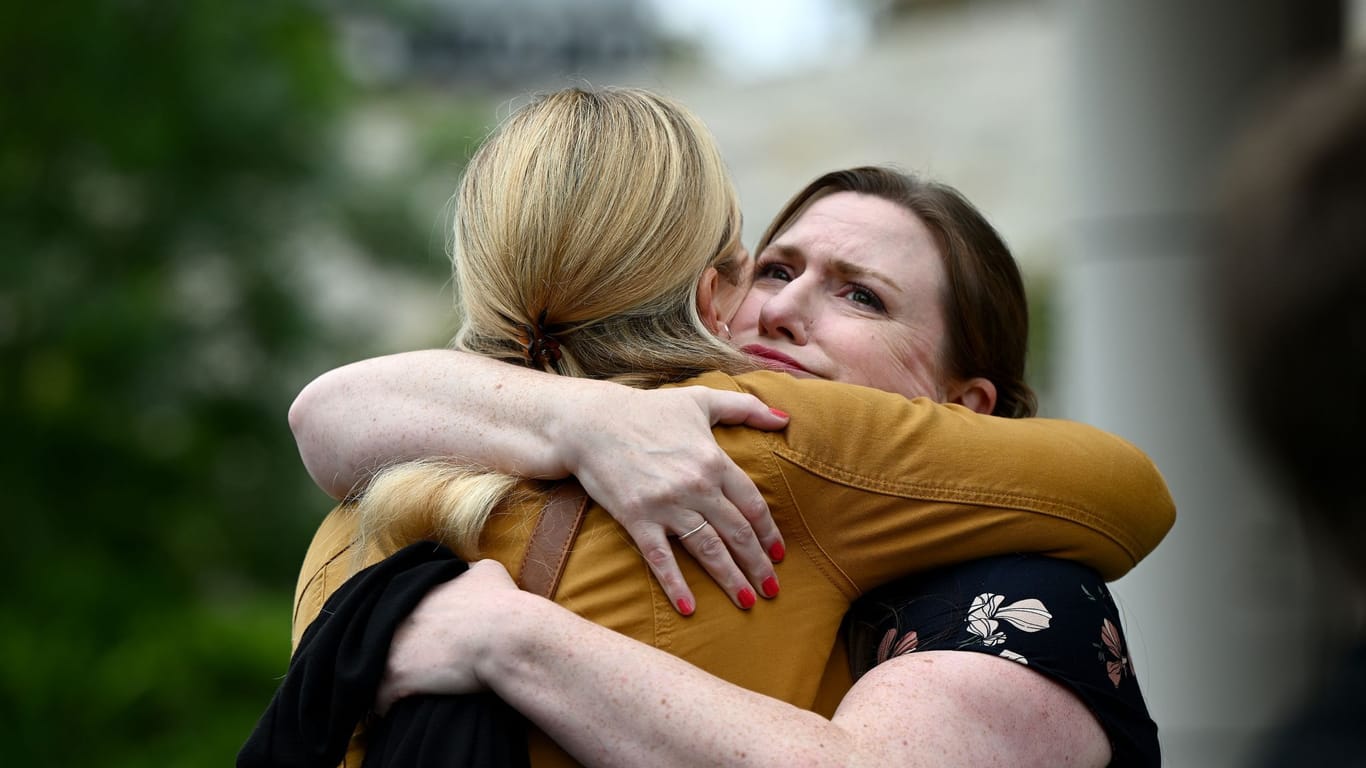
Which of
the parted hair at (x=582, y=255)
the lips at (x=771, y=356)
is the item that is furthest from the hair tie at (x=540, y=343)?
the lips at (x=771, y=356)

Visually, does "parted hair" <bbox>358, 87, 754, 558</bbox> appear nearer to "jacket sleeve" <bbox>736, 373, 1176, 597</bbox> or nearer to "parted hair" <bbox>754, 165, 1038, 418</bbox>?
"jacket sleeve" <bbox>736, 373, 1176, 597</bbox>

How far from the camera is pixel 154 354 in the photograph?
838cm

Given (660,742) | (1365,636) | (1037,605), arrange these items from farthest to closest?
(1037,605) < (660,742) < (1365,636)

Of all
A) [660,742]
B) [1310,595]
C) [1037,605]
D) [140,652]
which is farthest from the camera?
[140,652]

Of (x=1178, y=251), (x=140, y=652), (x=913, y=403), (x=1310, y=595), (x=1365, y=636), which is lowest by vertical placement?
(x=140, y=652)

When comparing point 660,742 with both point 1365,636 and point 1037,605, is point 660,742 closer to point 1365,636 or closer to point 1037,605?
point 1037,605

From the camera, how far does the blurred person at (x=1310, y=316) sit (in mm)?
1033

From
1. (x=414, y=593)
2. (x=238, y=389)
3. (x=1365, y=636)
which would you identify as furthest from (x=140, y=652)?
(x=1365, y=636)

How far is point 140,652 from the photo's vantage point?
8430 mm

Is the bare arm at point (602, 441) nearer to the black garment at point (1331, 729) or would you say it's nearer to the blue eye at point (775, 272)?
the blue eye at point (775, 272)

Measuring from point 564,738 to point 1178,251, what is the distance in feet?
15.0

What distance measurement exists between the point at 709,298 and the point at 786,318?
0.71 ft

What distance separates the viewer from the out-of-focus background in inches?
227

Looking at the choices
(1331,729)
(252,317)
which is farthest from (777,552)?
(252,317)
